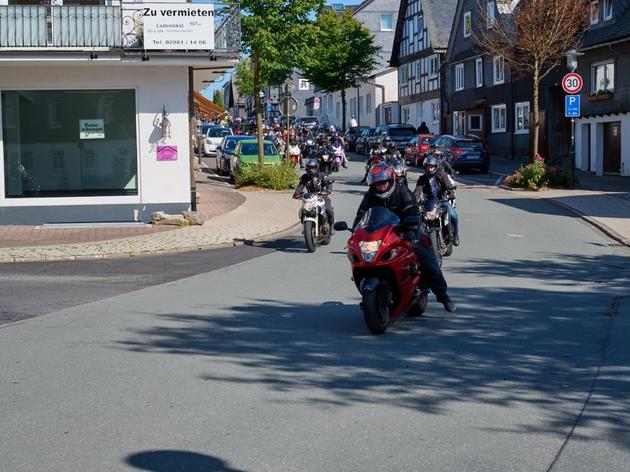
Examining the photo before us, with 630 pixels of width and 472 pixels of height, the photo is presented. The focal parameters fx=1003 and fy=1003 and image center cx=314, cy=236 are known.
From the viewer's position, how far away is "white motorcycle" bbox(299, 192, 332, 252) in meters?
17.0

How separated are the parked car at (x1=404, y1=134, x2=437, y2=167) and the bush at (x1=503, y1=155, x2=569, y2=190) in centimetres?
1159

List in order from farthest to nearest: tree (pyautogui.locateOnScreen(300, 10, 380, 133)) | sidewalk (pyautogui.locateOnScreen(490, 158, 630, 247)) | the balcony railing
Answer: tree (pyautogui.locateOnScreen(300, 10, 380, 133)) < the balcony railing < sidewalk (pyautogui.locateOnScreen(490, 158, 630, 247))

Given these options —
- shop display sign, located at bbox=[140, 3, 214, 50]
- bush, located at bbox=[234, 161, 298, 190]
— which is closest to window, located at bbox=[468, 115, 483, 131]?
bush, located at bbox=[234, 161, 298, 190]

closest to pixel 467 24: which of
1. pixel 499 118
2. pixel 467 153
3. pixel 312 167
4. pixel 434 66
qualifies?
pixel 499 118

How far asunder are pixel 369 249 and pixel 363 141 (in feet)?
151

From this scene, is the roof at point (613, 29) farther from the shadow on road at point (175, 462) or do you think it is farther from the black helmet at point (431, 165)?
the shadow on road at point (175, 462)

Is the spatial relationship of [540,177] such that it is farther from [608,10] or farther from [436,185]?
[436,185]

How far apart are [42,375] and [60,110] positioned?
15.1 meters

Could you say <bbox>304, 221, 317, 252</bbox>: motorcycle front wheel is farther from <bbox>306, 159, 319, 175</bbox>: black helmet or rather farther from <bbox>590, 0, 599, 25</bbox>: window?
<bbox>590, 0, 599, 25</bbox>: window

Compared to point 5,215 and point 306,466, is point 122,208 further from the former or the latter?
point 306,466

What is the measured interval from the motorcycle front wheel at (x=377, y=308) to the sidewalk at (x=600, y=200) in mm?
9502

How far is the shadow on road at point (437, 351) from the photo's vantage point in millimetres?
6988

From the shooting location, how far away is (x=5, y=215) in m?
22.2

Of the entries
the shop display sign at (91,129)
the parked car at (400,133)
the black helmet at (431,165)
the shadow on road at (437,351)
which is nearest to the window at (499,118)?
the parked car at (400,133)
